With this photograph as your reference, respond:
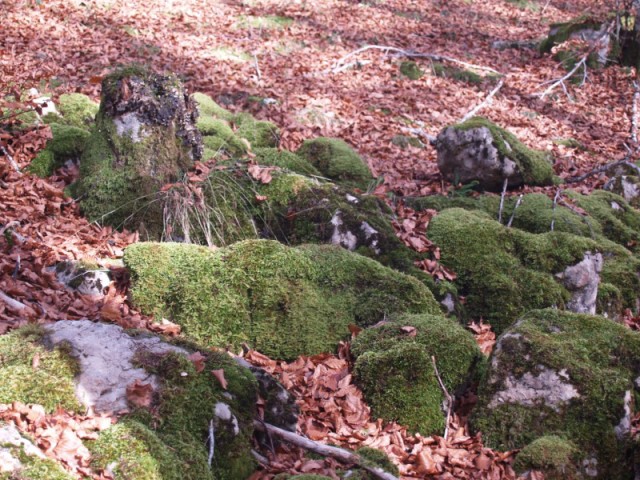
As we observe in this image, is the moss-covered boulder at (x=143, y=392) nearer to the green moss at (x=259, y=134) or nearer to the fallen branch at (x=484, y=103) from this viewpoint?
the green moss at (x=259, y=134)

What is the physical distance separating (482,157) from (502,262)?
234 centimetres

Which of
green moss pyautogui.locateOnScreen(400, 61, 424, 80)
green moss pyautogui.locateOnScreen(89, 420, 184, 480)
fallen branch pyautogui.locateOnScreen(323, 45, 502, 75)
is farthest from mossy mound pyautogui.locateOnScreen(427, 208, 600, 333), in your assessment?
fallen branch pyautogui.locateOnScreen(323, 45, 502, 75)

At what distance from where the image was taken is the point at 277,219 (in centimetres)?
605

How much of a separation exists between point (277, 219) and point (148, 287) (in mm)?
1706

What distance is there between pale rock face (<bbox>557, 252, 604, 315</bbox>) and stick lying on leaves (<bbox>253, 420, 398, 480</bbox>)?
3362mm

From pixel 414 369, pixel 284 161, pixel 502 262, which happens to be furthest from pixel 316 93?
pixel 414 369

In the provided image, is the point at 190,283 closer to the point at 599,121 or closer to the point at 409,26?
the point at 599,121

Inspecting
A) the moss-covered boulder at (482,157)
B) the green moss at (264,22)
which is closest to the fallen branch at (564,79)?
the moss-covered boulder at (482,157)

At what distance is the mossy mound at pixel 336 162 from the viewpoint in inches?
293

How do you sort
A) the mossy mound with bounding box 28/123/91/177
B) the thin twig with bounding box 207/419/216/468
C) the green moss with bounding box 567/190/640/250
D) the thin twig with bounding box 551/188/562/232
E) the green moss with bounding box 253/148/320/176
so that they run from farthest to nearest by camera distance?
the green moss with bounding box 567/190/640/250, the thin twig with bounding box 551/188/562/232, the green moss with bounding box 253/148/320/176, the mossy mound with bounding box 28/123/91/177, the thin twig with bounding box 207/419/216/468

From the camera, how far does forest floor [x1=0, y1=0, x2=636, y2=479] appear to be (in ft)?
14.0

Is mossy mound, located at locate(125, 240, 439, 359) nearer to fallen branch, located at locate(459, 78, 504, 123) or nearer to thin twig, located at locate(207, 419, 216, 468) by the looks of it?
thin twig, located at locate(207, 419, 216, 468)

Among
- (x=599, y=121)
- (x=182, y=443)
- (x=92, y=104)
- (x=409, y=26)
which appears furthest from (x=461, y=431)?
(x=409, y=26)

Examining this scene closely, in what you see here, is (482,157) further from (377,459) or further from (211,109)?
(377,459)
